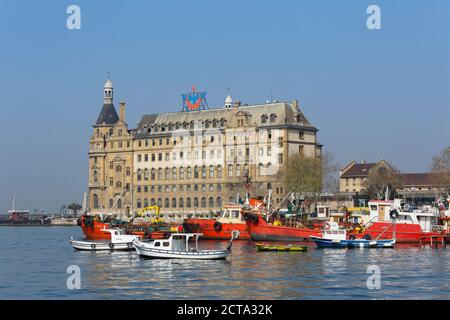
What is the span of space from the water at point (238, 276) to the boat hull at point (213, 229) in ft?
83.1

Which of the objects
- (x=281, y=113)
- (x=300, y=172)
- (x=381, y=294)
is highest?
(x=281, y=113)

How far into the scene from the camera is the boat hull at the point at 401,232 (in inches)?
4176

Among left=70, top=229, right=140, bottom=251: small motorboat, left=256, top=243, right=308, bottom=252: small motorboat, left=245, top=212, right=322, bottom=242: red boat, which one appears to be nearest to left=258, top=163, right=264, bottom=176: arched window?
left=245, top=212, right=322, bottom=242: red boat

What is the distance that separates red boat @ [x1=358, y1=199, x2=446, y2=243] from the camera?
106 m

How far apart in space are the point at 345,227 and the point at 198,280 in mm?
50622

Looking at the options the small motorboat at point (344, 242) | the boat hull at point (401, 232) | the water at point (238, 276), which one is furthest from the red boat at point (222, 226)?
the water at point (238, 276)

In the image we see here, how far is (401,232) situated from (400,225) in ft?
2.75

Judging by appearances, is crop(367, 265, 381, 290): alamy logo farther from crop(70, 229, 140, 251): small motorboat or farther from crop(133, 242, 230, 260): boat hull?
crop(70, 229, 140, 251): small motorboat

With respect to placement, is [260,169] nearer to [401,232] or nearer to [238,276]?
[401,232]

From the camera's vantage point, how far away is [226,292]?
56188mm
